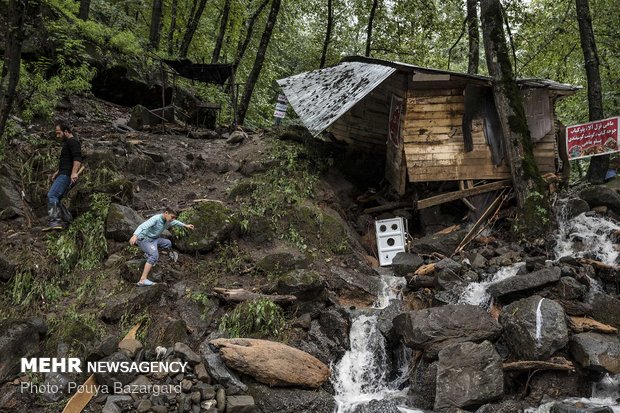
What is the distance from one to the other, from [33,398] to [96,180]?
4751 mm

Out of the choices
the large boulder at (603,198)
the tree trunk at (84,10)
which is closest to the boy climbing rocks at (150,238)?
the large boulder at (603,198)

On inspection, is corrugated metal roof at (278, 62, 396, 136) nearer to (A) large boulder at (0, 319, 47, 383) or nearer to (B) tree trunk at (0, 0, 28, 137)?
(B) tree trunk at (0, 0, 28, 137)

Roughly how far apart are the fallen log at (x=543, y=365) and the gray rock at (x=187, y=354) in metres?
5.00

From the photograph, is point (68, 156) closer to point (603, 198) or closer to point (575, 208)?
point (575, 208)

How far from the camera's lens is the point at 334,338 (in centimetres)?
795

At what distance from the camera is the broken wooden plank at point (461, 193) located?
11.4 m

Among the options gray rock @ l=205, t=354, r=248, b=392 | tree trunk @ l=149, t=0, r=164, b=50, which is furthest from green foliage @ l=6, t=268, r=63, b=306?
tree trunk @ l=149, t=0, r=164, b=50

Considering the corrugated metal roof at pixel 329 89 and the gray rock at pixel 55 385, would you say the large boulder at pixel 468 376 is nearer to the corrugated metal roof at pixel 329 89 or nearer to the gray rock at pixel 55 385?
the gray rock at pixel 55 385

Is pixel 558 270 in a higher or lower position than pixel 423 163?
lower

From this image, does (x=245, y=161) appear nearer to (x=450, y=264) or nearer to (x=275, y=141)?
(x=275, y=141)

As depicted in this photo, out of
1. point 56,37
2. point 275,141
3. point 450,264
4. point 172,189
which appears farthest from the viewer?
point 275,141

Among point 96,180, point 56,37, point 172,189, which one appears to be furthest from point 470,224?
point 56,37

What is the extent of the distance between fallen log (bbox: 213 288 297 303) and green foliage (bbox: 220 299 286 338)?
0.16 m

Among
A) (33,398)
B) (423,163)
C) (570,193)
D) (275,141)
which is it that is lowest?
(33,398)
